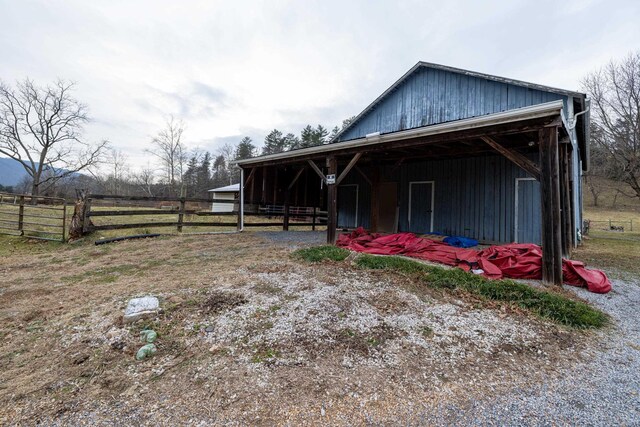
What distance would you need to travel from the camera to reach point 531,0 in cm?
807

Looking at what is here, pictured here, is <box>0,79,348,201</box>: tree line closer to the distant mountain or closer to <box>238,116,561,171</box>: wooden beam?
<box>238,116,561,171</box>: wooden beam

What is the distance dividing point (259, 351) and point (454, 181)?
27.3 feet

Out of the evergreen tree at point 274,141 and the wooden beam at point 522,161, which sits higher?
the evergreen tree at point 274,141

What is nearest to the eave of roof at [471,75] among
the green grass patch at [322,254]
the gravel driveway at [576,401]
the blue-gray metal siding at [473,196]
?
the blue-gray metal siding at [473,196]

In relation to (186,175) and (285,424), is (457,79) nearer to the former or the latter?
(285,424)

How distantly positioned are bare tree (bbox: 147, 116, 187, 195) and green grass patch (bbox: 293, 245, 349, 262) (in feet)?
103

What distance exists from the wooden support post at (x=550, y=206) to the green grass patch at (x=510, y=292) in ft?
2.07

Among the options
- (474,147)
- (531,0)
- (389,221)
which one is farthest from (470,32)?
(389,221)

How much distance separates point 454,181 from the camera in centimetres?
871

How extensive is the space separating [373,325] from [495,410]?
121 centimetres

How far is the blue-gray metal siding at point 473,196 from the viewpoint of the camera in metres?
→ 7.59

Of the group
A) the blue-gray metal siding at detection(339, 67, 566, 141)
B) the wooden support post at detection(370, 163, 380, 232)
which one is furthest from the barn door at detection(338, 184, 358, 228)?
the blue-gray metal siding at detection(339, 67, 566, 141)

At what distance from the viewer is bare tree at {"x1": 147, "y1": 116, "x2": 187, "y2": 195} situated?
1244 inches

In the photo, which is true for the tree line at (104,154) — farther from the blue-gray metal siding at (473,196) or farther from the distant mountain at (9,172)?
the distant mountain at (9,172)
